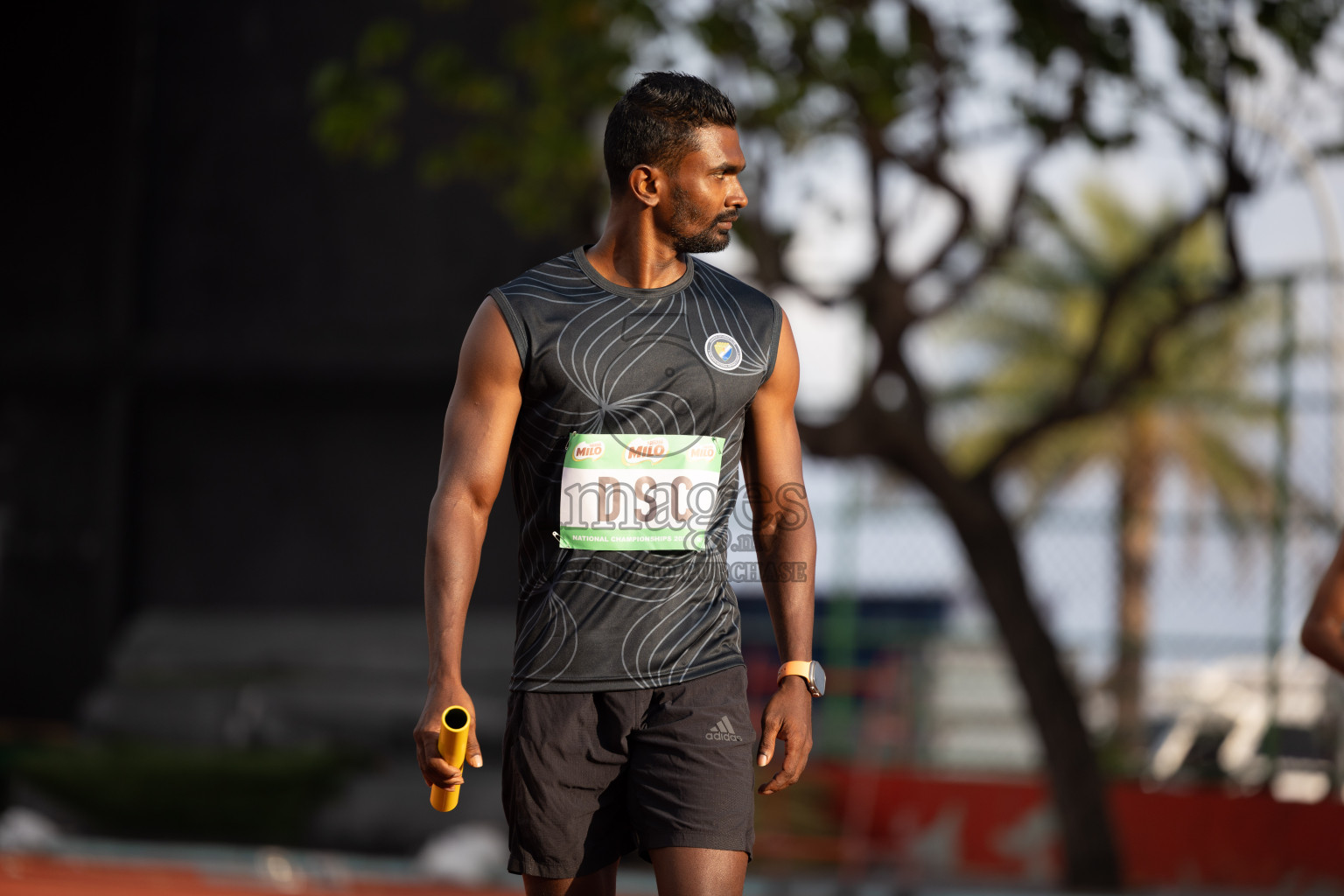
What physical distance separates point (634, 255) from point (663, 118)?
10.6 inches

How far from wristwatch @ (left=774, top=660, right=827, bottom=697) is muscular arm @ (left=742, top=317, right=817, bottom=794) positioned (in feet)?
0.04

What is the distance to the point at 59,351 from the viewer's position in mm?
11867

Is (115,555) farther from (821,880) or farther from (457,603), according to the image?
(457,603)

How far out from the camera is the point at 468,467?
2.79m

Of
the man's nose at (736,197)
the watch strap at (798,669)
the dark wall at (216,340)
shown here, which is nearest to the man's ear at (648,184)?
the man's nose at (736,197)

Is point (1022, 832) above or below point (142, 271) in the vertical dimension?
below

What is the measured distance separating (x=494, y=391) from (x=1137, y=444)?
8.19 m

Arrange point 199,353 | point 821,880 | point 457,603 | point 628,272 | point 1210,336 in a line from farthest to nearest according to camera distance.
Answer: point 1210,336 < point 199,353 < point 821,880 < point 628,272 < point 457,603

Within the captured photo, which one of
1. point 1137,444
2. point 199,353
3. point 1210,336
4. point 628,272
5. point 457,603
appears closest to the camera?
point 457,603

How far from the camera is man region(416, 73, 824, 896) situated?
2793 millimetres

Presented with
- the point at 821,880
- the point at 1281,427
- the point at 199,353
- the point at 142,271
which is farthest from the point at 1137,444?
the point at 142,271

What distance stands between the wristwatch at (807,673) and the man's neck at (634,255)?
0.77 m

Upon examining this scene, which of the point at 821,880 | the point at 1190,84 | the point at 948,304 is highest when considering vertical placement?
the point at 1190,84

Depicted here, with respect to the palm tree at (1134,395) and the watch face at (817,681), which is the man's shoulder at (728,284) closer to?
the watch face at (817,681)
